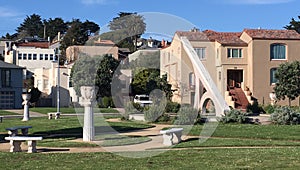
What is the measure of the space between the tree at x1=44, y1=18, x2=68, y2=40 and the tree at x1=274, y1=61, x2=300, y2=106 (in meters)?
102

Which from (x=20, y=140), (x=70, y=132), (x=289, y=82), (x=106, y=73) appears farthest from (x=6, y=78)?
(x=20, y=140)

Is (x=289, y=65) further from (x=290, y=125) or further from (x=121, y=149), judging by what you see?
(x=121, y=149)

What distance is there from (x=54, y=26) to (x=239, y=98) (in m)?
103

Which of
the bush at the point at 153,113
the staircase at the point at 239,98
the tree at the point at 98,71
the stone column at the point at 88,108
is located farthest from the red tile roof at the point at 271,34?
the stone column at the point at 88,108

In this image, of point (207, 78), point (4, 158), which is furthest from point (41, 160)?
point (207, 78)

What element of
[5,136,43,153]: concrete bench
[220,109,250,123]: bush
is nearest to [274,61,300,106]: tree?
[220,109,250,123]: bush

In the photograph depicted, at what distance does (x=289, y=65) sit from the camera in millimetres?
49781

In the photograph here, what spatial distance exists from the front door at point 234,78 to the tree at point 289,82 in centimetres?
645

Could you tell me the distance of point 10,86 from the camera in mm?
66500

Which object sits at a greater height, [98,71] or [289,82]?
[98,71]

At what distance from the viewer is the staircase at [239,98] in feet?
170

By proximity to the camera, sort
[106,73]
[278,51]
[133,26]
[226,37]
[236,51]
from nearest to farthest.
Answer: [133,26] → [278,51] → [236,51] → [226,37] → [106,73]

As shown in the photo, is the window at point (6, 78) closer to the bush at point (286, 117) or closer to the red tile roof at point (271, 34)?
the red tile roof at point (271, 34)

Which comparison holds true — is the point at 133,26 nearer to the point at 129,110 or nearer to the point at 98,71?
the point at 129,110
